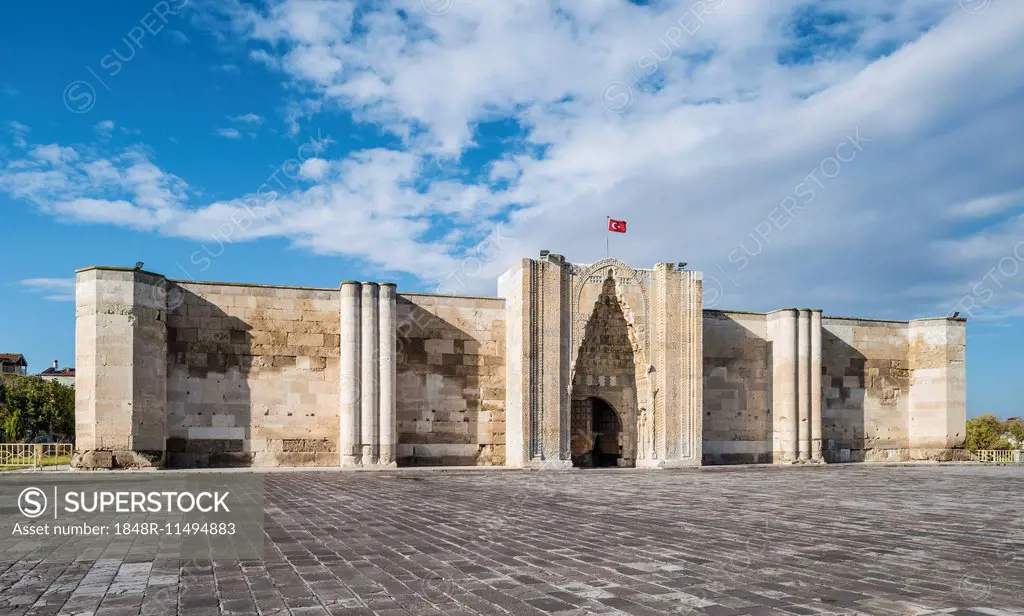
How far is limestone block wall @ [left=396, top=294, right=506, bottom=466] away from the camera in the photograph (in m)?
22.5

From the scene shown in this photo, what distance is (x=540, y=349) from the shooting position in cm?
2267

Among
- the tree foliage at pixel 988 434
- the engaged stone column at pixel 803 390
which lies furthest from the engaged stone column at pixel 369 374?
the tree foliage at pixel 988 434

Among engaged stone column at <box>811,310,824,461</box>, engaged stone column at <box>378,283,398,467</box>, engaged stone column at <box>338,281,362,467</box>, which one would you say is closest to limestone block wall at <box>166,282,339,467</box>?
engaged stone column at <box>338,281,362,467</box>

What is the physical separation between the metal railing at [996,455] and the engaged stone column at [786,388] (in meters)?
Answer: 9.33

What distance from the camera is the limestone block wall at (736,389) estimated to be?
2564cm

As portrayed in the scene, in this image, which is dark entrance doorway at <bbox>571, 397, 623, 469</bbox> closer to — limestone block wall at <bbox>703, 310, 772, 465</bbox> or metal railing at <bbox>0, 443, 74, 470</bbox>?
limestone block wall at <bbox>703, 310, 772, 465</bbox>

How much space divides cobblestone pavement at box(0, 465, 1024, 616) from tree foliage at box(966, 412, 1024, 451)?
55496 millimetres

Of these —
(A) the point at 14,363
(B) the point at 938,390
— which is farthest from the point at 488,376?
(A) the point at 14,363

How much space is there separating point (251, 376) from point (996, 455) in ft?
98.0

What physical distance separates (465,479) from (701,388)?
987 centimetres

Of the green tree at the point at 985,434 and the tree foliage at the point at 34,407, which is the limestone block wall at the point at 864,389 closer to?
the green tree at the point at 985,434

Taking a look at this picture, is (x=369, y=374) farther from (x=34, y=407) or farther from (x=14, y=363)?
(x=14, y=363)

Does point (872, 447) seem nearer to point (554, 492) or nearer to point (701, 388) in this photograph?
point (701, 388)

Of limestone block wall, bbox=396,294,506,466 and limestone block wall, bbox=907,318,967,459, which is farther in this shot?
limestone block wall, bbox=907,318,967,459
